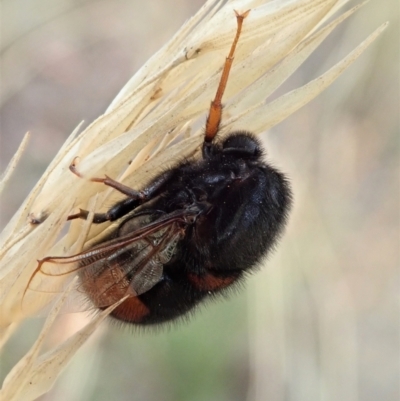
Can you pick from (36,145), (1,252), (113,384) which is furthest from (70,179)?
(36,145)

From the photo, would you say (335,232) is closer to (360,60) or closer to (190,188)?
(360,60)

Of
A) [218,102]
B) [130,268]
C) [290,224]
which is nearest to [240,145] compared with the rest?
[218,102]

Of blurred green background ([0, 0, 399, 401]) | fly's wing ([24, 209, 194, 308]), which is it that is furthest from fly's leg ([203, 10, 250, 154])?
blurred green background ([0, 0, 399, 401])

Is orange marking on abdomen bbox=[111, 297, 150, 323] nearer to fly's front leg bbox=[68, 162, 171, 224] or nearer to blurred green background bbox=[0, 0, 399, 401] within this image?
fly's front leg bbox=[68, 162, 171, 224]

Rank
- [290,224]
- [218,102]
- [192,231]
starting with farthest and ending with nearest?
[290,224]
[192,231]
[218,102]

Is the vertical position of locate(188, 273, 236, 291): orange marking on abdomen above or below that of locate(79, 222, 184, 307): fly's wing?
below

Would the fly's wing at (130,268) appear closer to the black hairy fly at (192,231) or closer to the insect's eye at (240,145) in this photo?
the black hairy fly at (192,231)

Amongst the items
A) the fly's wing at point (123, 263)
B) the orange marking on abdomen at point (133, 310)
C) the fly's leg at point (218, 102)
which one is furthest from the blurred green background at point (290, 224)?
the fly's leg at point (218, 102)

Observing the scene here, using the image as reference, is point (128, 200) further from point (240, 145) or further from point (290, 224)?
point (290, 224)
